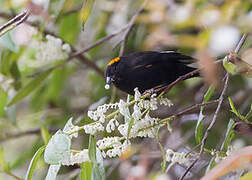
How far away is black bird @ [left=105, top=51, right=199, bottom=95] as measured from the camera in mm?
2834

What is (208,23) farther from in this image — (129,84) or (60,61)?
(60,61)

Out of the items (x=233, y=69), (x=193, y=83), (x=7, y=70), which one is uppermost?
(x=233, y=69)

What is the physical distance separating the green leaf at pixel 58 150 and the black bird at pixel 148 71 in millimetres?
1139

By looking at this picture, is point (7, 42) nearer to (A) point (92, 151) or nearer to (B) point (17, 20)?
(B) point (17, 20)

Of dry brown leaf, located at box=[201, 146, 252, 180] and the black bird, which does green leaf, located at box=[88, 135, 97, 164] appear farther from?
the black bird

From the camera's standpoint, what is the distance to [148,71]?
2.86 m

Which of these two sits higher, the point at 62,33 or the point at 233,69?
the point at 233,69

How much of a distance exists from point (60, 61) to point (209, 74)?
217cm

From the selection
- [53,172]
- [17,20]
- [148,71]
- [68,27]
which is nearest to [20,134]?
[68,27]

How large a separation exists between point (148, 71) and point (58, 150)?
1.28 meters

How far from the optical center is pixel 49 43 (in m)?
2.93

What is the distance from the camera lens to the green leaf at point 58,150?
1660 millimetres

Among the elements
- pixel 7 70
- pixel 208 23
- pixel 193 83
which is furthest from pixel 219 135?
pixel 208 23

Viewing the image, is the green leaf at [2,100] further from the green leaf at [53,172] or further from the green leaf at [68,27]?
the green leaf at [53,172]
